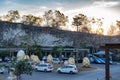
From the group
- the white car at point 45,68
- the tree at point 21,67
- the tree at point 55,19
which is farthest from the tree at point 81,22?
the tree at point 21,67

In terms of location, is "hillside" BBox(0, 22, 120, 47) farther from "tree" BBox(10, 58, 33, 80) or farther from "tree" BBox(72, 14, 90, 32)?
"tree" BBox(10, 58, 33, 80)

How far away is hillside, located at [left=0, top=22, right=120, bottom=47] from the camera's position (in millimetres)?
79938

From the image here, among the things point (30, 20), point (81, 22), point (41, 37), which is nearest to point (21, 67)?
point (41, 37)

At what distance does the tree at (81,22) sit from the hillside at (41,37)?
6643 millimetres

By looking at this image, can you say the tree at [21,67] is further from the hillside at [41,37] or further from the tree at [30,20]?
the tree at [30,20]

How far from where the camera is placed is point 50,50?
7550cm

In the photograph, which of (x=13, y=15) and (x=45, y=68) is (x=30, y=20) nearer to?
(x=13, y=15)

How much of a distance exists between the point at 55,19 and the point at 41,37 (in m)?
15.5

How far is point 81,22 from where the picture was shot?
99312mm

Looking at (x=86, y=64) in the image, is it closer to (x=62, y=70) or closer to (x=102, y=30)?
(x=62, y=70)

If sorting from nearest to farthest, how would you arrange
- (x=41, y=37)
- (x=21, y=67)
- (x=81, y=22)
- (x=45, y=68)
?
(x=21, y=67) → (x=45, y=68) → (x=41, y=37) → (x=81, y=22)

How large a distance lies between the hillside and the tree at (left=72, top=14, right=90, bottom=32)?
262 inches

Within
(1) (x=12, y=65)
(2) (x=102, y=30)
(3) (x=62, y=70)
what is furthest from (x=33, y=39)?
(1) (x=12, y=65)

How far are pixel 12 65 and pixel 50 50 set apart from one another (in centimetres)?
5403
